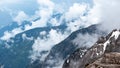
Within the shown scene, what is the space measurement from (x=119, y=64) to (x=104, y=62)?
15.5 ft

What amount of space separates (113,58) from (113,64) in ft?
10.1

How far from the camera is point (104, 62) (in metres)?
96.4

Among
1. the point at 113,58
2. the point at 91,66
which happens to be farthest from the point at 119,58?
the point at 91,66

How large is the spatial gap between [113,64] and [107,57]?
4.09 m

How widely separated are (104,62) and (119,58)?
3.69 m

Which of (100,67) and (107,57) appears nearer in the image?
(100,67)

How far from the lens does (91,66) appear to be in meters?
92.2

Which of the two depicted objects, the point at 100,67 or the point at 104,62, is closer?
the point at 100,67

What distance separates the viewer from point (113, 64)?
305 ft

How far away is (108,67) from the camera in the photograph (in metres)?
91.0

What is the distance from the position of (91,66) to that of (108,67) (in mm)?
3829

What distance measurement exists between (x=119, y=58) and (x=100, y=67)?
6.97 meters

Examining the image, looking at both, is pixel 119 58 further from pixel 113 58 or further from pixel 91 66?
pixel 91 66

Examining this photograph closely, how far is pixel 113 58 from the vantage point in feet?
314
